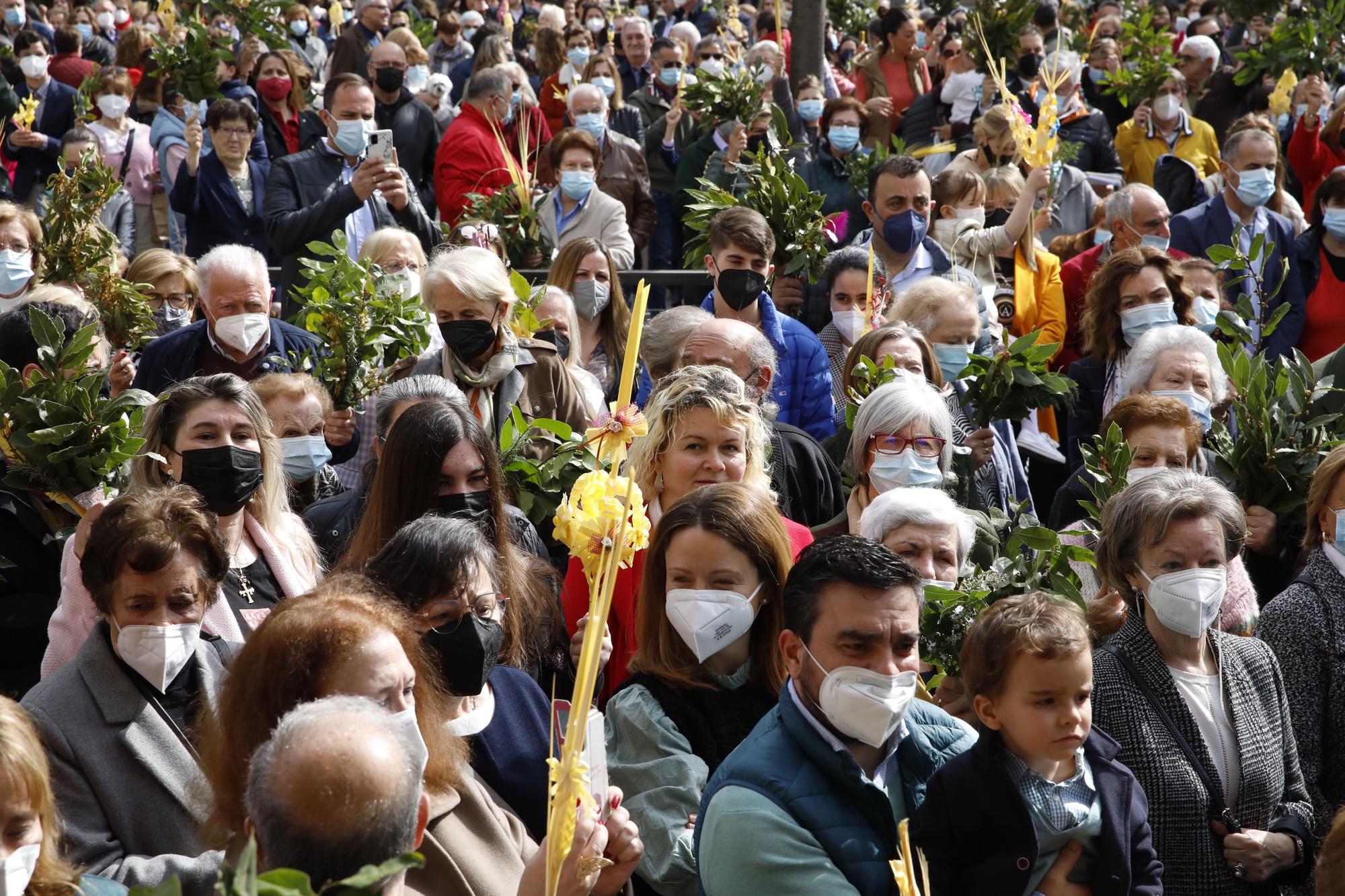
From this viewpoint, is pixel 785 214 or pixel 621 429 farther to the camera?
pixel 785 214

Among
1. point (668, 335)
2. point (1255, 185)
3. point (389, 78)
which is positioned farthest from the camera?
point (389, 78)

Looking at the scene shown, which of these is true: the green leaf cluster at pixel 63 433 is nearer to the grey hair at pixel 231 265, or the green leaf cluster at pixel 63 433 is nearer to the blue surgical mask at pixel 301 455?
the blue surgical mask at pixel 301 455

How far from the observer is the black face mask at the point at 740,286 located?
22.6ft

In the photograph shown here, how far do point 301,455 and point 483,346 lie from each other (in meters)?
0.88

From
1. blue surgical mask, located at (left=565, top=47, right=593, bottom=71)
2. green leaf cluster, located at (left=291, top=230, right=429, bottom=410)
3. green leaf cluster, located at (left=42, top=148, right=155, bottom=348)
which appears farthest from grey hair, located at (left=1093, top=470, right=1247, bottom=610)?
blue surgical mask, located at (left=565, top=47, right=593, bottom=71)

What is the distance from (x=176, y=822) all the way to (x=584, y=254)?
455 cm

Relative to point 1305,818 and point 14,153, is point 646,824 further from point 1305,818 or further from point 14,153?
point 14,153

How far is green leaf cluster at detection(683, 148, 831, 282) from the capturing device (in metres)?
8.01

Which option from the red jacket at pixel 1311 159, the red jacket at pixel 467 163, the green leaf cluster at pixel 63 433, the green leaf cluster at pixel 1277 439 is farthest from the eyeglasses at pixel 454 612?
the red jacket at pixel 1311 159

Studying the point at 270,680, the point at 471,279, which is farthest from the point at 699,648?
the point at 471,279

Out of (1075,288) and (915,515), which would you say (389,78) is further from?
(915,515)

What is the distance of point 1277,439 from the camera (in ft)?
18.4

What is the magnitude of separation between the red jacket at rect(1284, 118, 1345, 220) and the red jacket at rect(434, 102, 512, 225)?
5877mm

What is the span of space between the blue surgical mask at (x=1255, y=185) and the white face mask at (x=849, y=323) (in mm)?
2961
